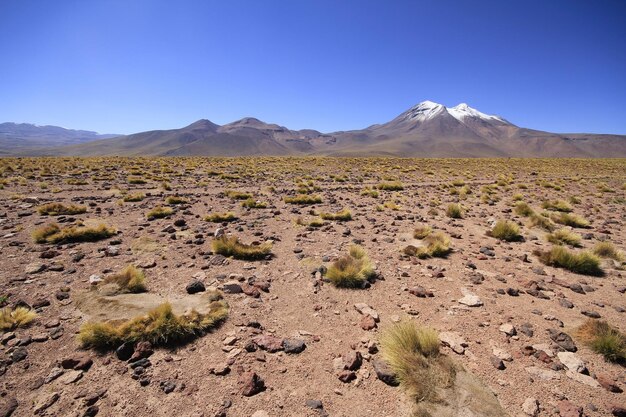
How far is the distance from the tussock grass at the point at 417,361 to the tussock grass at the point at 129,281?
4364 millimetres

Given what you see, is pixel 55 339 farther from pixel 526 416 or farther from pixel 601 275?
pixel 601 275

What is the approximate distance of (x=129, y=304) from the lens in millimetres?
4902

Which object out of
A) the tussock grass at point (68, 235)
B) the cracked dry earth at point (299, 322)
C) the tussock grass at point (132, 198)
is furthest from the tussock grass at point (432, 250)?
the tussock grass at point (132, 198)

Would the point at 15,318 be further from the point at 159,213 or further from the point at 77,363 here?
the point at 159,213

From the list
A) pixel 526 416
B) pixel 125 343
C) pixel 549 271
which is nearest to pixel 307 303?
pixel 125 343

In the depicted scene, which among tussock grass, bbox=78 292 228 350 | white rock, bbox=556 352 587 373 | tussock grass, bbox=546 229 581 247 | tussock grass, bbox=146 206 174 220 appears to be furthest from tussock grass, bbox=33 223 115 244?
tussock grass, bbox=546 229 581 247

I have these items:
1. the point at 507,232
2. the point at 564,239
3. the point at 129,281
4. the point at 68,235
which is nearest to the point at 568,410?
the point at 129,281

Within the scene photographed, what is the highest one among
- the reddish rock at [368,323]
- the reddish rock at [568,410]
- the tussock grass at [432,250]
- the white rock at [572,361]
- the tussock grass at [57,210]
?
the tussock grass at [57,210]

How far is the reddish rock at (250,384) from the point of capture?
337 cm

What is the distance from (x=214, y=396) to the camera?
3.33m

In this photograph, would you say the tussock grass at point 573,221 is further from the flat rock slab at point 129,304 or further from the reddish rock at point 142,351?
the reddish rock at point 142,351

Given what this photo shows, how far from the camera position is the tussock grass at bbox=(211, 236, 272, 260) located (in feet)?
23.6

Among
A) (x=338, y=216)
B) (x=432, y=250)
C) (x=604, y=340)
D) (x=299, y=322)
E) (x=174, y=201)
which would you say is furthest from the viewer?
(x=174, y=201)

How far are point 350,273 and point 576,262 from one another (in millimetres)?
5287
